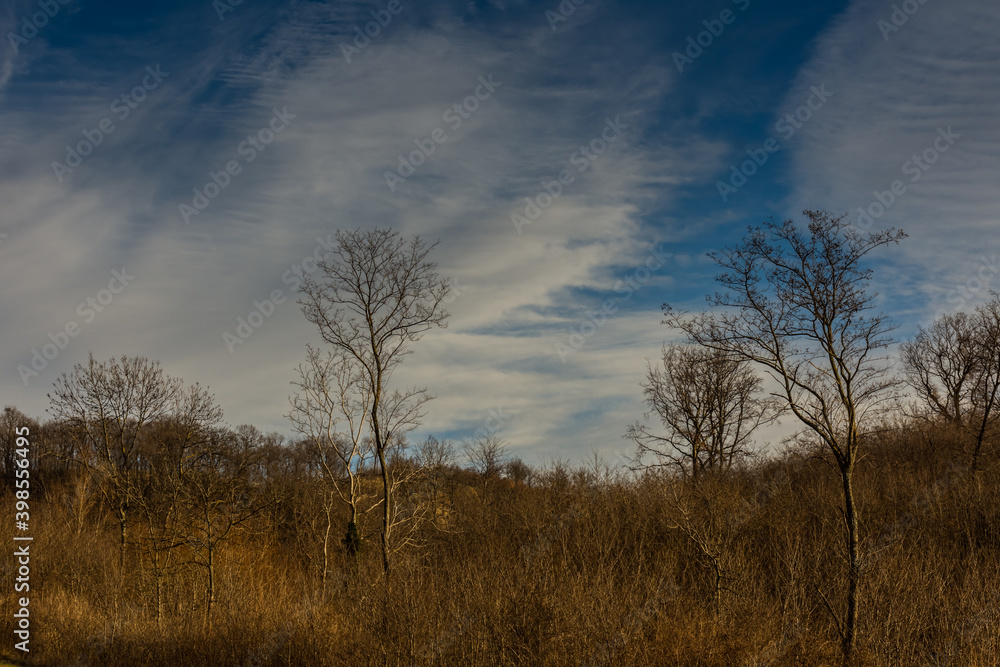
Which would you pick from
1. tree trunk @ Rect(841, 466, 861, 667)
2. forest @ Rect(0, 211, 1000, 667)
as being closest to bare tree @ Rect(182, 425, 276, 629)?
forest @ Rect(0, 211, 1000, 667)

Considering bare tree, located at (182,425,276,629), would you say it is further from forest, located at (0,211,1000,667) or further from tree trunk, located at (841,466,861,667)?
tree trunk, located at (841,466,861,667)

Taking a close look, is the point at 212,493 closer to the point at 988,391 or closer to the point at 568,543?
the point at 568,543

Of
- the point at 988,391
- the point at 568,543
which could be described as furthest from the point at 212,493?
the point at 988,391

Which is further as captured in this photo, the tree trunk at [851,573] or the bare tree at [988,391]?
the bare tree at [988,391]

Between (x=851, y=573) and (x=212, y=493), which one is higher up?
(x=212, y=493)

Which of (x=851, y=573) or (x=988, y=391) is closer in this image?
(x=851, y=573)

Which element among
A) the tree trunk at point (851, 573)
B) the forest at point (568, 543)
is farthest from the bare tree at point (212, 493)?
the tree trunk at point (851, 573)

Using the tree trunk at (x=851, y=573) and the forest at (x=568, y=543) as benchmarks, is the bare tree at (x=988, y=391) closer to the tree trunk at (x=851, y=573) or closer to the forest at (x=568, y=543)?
the forest at (x=568, y=543)

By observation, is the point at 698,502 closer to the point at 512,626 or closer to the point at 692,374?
the point at 692,374

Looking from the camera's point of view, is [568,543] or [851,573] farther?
[568,543]

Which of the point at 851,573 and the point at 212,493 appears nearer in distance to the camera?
the point at 851,573

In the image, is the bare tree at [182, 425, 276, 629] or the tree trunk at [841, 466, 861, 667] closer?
the tree trunk at [841, 466, 861, 667]

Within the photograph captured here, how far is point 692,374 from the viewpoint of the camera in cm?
3859

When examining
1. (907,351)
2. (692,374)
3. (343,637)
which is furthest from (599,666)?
(907,351)
